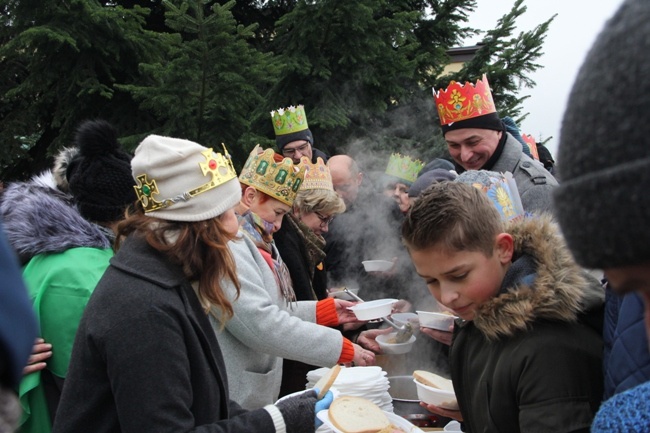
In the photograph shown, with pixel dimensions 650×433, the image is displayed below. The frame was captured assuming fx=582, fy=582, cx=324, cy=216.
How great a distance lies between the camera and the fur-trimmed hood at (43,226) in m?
2.43

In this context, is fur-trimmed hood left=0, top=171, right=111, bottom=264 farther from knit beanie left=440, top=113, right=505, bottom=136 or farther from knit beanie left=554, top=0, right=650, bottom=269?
knit beanie left=554, top=0, right=650, bottom=269

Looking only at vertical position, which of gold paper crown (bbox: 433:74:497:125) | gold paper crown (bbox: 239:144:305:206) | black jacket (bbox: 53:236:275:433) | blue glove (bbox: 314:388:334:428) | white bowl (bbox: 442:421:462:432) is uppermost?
gold paper crown (bbox: 433:74:497:125)

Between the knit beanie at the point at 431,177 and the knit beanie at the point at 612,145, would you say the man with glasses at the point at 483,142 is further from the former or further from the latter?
the knit beanie at the point at 612,145

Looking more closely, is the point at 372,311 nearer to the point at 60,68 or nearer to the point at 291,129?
the point at 291,129

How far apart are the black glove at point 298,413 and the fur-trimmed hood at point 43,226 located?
1.16 meters

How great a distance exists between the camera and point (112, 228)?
8.75 feet

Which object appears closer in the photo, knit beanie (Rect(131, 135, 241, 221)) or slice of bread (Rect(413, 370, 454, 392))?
knit beanie (Rect(131, 135, 241, 221))

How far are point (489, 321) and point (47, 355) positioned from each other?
5.75ft

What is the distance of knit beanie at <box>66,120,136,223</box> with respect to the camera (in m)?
2.58

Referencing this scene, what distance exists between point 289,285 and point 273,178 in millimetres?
620

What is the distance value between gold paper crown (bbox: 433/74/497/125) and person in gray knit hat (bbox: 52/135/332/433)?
71.8 inches

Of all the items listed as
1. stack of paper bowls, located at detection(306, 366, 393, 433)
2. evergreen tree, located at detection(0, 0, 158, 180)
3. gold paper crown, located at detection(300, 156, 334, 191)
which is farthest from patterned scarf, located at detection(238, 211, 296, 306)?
evergreen tree, located at detection(0, 0, 158, 180)

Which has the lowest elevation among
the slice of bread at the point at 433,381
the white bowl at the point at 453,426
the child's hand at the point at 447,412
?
the white bowl at the point at 453,426

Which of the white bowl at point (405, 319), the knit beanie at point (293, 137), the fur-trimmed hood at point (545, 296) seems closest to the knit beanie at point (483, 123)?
the white bowl at point (405, 319)
